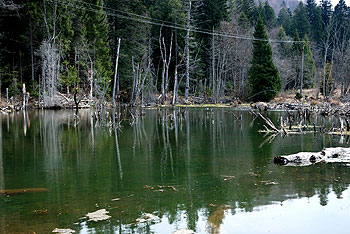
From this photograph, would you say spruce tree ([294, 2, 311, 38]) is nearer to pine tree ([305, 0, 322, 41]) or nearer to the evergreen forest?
pine tree ([305, 0, 322, 41])

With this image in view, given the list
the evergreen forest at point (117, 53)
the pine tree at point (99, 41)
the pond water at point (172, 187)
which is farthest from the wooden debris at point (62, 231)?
the pine tree at point (99, 41)

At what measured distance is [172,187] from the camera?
7.81 metres

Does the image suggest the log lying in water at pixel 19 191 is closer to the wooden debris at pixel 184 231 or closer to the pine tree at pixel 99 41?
the wooden debris at pixel 184 231

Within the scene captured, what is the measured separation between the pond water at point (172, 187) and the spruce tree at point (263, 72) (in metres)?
27.1

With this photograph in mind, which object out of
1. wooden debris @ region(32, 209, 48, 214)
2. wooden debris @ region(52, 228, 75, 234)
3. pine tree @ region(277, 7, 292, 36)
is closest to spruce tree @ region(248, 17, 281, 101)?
wooden debris @ region(32, 209, 48, 214)

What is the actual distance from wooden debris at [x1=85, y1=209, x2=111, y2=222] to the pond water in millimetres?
114

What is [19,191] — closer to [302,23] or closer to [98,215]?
[98,215]

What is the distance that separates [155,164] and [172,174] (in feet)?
4.37

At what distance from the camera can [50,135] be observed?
653 inches

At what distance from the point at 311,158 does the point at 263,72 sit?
32055 mm

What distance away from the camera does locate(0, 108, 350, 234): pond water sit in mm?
5773

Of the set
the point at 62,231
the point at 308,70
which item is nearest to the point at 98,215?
the point at 62,231

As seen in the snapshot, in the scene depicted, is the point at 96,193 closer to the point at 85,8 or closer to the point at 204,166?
the point at 204,166

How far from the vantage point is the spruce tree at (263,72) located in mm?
40688
